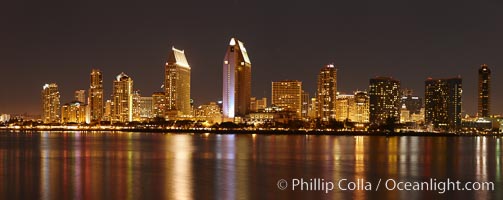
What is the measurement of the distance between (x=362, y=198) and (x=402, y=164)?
1737 centimetres

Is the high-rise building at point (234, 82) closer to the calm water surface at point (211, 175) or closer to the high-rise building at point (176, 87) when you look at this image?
the high-rise building at point (176, 87)

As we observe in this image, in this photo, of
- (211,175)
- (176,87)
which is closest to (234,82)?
(176,87)

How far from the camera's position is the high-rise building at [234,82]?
167375 millimetres

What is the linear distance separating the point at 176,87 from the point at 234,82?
29.2 metres

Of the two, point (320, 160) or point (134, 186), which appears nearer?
point (134, 186)

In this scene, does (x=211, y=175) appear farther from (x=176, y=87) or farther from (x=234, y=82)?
(x=176, y=87)

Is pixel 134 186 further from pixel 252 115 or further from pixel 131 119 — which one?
pixel 131 119

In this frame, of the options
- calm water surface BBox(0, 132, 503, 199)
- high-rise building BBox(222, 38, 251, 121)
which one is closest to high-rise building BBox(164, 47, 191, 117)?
high-rise building BBox(222, 38, 251, 121)

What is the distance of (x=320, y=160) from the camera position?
43031 millimetres

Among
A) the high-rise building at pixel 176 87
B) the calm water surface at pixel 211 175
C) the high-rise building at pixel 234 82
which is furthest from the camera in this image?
the high-rise building at pixel 176 87

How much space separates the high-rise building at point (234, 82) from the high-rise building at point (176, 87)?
22.1 metres

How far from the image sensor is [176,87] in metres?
191

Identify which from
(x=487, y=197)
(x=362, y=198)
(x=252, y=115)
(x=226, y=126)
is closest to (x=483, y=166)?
(x=487, y=197)

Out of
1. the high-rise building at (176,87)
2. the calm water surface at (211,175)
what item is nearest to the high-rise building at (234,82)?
the high-rise building at (176,87)
